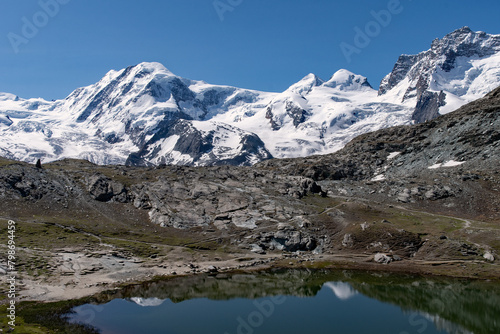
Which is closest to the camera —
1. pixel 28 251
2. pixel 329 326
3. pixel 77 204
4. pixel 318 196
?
pixel 329 326

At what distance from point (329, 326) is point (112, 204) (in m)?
103

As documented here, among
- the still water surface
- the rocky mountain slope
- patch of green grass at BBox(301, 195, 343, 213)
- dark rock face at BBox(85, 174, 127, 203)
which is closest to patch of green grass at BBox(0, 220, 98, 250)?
the rocky mountain slope

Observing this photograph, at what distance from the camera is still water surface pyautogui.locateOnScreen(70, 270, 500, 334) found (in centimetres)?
7031

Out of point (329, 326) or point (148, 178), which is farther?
point (148, 178)

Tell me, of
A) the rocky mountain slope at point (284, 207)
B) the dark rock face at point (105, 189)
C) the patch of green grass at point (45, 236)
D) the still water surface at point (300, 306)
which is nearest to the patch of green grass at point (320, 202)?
the rocky mountain slope at point (284, 207)

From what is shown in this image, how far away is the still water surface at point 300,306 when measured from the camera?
70312mm

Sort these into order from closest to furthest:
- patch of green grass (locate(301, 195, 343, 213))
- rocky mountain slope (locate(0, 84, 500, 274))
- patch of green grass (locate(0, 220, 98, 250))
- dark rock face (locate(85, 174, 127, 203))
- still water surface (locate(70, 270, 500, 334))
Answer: still water surface (locate(70, 270, 500, 334))
patch of green grass (locate(0, 220, 98, 250))
rocky mountain slope (locate(0, 84, 500, 274))
patch of green grass (locate(301, 195, 343, 213))
dark rock face (locate(85, 174, 127, 203))

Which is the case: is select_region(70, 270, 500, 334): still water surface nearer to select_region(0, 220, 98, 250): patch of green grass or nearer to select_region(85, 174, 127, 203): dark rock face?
select_region(0, 220, 98, 250): patch of green grass

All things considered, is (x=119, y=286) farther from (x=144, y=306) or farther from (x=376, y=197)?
(x=376, y=197)

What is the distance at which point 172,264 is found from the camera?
110 metres

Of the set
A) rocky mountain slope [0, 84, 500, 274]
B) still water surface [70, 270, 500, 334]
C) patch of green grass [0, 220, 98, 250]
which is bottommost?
still water surface [70, 270, 500, 334]

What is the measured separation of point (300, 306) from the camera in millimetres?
82875

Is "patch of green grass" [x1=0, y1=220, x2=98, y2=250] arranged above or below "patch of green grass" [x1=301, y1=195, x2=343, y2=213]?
below

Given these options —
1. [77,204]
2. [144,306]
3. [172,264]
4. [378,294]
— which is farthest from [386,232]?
[77,204]
